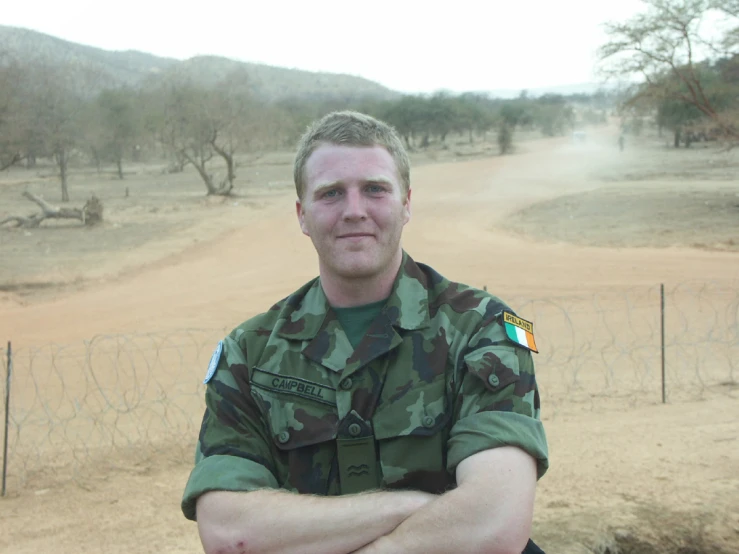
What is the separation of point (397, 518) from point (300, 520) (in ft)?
0.73

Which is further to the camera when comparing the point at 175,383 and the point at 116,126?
the point at 116,126

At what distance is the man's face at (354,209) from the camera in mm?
2080

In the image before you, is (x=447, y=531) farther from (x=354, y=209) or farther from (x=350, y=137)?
(x=350, y=137)

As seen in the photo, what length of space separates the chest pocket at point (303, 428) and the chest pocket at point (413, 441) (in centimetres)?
13

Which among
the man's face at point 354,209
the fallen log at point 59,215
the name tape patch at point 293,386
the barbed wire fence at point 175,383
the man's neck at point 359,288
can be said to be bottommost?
the barbed wire fence at point 175,383

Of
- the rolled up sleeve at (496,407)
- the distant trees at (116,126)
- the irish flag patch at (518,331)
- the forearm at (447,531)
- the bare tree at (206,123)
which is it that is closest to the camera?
the forearm at (447,531)

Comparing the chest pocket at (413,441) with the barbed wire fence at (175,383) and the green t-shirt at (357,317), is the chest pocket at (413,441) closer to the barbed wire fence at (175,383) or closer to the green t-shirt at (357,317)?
the green t-shirt at (357,317)

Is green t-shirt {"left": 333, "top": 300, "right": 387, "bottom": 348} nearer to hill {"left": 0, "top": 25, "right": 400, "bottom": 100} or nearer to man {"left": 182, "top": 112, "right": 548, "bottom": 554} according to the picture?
man {"left": 182, "top": 112, "right": 548, "bottom": 554}

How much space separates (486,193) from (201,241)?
34.8 feet

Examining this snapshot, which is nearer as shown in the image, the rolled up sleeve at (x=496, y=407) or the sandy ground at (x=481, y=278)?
the rolled up sleeve at (x=496, y=407)

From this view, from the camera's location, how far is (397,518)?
1.82m

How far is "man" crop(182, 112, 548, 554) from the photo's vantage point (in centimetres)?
184

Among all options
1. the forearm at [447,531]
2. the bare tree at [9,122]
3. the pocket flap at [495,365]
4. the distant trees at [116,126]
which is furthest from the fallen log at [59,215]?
the forearm at [447,531]

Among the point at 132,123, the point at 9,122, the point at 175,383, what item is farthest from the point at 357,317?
the point at 132,123
